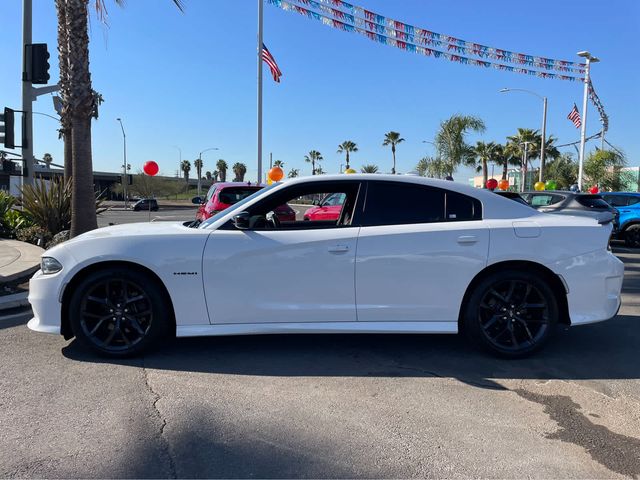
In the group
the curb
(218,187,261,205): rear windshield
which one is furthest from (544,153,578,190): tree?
the curb

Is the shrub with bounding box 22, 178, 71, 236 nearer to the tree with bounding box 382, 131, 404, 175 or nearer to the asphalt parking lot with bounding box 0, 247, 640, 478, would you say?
the asphalt parking lot with bounding box 0, 247, 640, 478

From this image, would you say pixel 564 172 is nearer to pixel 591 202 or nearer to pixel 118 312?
pixel 591 202

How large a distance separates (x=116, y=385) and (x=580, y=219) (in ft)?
13.8

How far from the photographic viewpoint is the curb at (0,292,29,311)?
20.8ft

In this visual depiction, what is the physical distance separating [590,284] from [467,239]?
1.15 m

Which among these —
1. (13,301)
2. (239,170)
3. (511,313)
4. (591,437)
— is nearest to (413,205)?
(511,313)

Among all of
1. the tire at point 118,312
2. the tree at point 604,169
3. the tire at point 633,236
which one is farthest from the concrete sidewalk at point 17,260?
the tree at point 604,169

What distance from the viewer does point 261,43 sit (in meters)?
18.9

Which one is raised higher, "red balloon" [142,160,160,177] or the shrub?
"red balloon" [142,160,160,177]

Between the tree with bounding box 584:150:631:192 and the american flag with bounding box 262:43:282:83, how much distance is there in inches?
1282

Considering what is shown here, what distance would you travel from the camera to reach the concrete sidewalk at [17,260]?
765 cm

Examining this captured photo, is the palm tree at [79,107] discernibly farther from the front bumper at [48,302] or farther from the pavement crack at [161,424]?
the pavement crack at [161,424]

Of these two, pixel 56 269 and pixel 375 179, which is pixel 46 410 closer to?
pixel 56 269

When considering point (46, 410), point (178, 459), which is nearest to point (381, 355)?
point (178, 459)
